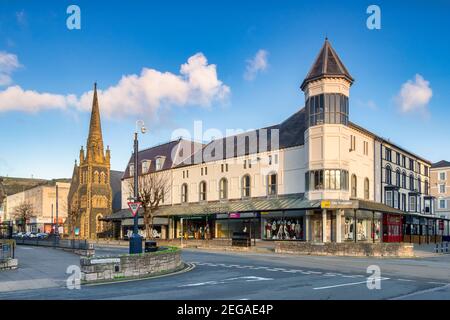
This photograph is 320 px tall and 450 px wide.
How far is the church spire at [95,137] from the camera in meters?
94.5

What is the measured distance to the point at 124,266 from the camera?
60.2ft

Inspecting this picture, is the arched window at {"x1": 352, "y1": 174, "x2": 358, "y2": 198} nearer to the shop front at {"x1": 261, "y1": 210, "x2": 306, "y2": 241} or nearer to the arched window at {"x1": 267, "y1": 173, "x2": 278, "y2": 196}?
the shop front at {"x1": 261, "y1": 210, "x2": 306, "y2": 241}

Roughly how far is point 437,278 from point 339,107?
2722cm

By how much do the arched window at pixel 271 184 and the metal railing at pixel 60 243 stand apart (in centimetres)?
2216

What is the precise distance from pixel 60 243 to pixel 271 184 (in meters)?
22.7

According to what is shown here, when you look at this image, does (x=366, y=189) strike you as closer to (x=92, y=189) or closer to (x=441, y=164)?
(x=441, y=164)

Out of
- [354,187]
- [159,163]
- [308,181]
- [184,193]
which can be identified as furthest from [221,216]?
[159,163]

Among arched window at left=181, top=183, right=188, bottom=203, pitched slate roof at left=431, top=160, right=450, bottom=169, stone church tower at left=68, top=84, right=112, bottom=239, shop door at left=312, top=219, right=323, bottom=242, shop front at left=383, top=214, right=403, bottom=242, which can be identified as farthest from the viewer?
pitched slate roof at left=431, top=160, right=450, bottom=169

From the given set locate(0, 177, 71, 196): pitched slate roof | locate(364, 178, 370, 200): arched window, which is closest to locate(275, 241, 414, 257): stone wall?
locate(364, 178, 370, 200): arched window

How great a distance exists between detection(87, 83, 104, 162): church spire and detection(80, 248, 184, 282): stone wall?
253ft

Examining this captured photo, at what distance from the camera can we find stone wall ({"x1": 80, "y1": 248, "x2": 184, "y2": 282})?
56.9 feet
